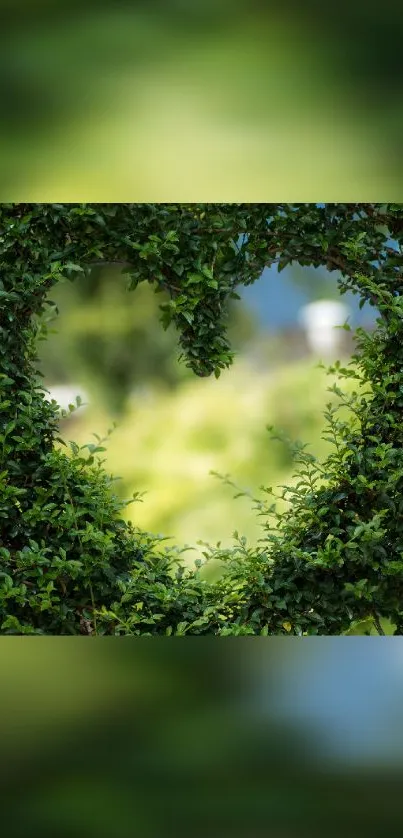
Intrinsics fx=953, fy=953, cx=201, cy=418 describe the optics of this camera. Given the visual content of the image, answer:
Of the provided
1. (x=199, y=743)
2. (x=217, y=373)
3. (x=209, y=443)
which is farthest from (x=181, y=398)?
(x=199, y=743)

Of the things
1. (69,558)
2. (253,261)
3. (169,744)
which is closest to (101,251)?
(253,261)

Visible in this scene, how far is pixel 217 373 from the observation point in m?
3.86

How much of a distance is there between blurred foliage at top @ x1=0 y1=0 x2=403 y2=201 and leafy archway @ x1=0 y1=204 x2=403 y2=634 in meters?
1.26

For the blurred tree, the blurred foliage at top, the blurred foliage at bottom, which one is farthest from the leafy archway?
the blurred tree

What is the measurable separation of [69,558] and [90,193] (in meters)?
1.79

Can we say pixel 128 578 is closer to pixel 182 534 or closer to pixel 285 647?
pixel 285 647

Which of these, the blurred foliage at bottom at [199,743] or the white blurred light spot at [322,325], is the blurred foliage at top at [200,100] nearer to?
the blurred foliage at bottom at [199,743]

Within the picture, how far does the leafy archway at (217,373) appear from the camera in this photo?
3695mm

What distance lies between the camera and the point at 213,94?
2.16 metres

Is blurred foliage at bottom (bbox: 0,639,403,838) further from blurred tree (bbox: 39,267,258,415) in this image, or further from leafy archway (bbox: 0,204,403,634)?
blurred tree (bbox: 39,267,258,415)

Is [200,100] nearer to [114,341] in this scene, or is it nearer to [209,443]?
[209,443]

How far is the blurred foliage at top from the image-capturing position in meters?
2.02

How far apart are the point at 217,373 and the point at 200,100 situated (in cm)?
178

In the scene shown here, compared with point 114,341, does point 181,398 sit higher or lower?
lower
